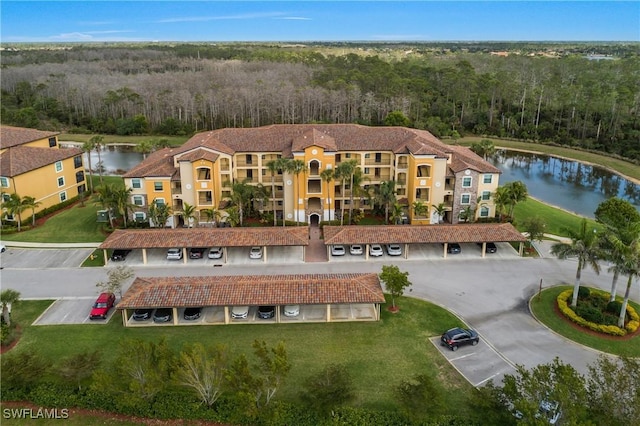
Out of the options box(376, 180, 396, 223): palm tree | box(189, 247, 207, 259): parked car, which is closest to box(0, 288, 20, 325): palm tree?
box(189, 247, 207, 259): parked car

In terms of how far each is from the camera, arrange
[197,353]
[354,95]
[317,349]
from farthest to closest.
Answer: [354,95], [317,349], [197,353]

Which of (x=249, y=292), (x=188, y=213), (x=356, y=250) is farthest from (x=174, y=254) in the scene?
(x=356, y=250)

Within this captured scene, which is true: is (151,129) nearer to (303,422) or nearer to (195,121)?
(195,121)

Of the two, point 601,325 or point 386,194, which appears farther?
point 386,194

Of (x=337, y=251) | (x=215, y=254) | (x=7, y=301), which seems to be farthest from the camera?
(x=337, y=251)

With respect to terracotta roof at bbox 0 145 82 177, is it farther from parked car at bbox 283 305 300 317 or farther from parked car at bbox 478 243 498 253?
parked car at bbox 478 243 498 253

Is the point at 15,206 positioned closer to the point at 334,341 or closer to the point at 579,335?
the point at 334,341

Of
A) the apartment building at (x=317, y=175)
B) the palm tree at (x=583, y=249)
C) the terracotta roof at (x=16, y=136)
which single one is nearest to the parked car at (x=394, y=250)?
the apartment building at (x=317, y=175)

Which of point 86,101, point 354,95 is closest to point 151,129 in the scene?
point 86,101
